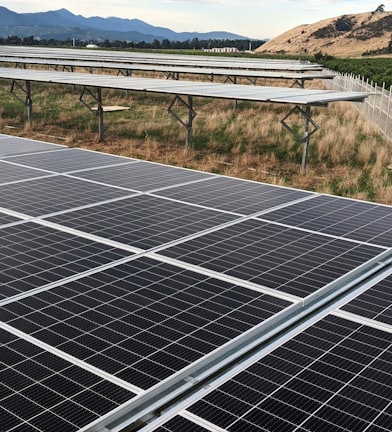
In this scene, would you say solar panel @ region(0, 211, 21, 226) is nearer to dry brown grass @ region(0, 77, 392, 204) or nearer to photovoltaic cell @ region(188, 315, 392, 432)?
photovoltaic cell @ region(188, 315, 392, 432)

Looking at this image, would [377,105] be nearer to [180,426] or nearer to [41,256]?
[41,256]

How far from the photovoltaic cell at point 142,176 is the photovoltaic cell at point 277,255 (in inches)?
118

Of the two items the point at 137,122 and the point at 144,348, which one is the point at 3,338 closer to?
the point at 144,348

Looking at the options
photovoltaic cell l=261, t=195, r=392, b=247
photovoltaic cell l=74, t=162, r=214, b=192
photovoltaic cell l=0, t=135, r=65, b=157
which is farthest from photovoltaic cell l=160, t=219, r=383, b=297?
photovoltaic cell l=0, t=135, r=65, b=157

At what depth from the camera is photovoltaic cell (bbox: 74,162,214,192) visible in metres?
11.0

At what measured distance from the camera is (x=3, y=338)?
5.10 meters

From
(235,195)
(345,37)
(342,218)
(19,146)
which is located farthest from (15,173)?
(345,37)

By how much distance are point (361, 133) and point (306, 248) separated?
22.9 m

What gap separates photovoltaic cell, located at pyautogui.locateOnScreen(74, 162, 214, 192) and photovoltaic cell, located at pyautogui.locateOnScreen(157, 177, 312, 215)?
1.58 feet

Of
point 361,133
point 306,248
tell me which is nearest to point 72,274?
point 306,248

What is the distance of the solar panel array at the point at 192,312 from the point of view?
4.22 metres

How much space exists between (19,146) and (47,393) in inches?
459

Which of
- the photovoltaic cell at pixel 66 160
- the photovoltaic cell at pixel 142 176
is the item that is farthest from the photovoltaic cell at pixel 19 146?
the photovoltaic cell at pixel 142 176

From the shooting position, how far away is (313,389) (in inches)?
178
